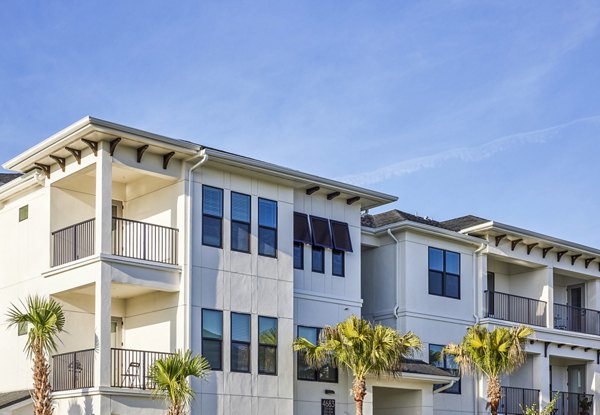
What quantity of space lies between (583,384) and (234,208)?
19.7 m

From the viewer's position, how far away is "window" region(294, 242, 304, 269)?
3052cm

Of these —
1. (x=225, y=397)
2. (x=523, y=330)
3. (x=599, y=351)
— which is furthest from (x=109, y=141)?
(x=599, y=351)

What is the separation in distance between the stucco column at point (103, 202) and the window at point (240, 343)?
4260 mm

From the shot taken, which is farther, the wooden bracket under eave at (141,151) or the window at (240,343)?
the window at (240,343)

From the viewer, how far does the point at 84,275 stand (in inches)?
1025

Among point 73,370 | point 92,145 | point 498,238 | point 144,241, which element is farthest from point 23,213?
point 498,238

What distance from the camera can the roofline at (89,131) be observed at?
25016mm

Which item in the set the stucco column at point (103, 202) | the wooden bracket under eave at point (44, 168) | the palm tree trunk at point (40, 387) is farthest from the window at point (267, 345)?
the wooden bracket under eave at point (44, 168)

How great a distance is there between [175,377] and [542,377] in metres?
17.5

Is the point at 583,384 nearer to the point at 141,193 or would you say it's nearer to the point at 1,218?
the point at 141,193

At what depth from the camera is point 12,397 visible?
27.0 m

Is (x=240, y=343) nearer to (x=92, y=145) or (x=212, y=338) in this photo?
(x=212, y=338)

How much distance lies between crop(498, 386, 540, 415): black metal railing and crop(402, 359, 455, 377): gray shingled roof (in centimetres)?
402

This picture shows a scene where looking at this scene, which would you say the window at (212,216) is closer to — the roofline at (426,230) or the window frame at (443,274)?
the roofline at (426,230)
